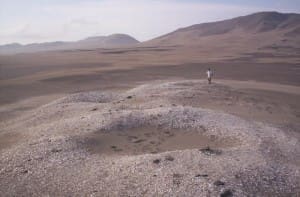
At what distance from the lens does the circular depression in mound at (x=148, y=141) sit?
45.6ft

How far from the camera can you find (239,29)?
13838cm

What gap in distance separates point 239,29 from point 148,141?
129851 millimetres

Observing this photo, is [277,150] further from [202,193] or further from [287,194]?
[202,193]

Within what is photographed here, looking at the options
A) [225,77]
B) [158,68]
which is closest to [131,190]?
[225,77]

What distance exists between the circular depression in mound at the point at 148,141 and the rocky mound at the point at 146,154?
0.11 ft

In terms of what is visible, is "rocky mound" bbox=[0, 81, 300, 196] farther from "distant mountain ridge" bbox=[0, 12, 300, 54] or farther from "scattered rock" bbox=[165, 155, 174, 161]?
"distant mountain ridge" bbox=[0, 12, 300, 54]

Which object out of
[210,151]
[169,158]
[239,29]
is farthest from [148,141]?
[239,29]

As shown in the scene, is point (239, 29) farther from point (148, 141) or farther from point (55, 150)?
point (55, 150)

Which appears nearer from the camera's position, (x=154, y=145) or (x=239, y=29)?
(x=154, y=145)

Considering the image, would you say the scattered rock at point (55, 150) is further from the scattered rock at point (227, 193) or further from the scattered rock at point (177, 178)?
the scattered rock at point (227, 193)

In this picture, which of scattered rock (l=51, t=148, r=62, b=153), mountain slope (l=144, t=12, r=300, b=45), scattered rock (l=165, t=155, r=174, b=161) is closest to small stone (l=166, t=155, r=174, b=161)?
scattered rock (l=165, t=155, r=174, b=161)

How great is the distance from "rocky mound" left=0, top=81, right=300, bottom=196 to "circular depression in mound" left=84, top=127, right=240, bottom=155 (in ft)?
0.11

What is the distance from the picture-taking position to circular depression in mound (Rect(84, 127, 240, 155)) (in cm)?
1390

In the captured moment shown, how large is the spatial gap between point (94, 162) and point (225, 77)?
28148 millimetres
